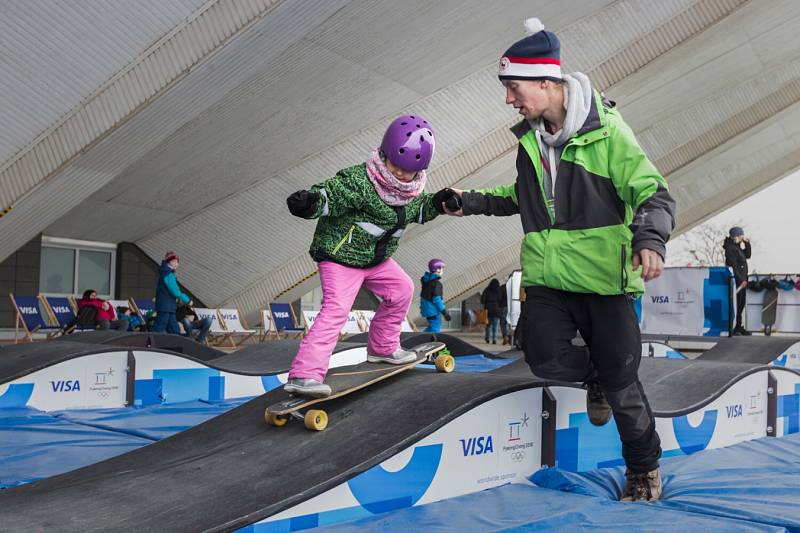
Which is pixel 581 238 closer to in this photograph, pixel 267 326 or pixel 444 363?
pixel 444 363

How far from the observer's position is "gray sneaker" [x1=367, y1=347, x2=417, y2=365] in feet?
15.0

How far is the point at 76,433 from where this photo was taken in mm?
5551

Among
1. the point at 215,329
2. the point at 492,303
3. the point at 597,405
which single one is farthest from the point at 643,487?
the point at 492,303

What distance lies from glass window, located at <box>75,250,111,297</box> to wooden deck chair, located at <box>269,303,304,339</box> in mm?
4664

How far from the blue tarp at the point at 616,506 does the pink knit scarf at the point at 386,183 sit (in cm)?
169

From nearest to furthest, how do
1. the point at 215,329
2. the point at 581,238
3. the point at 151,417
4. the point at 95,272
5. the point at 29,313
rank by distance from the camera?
the point at 581,238
the point at 151,417
the point at 29,313
the point at 215,329
the point at 95,272

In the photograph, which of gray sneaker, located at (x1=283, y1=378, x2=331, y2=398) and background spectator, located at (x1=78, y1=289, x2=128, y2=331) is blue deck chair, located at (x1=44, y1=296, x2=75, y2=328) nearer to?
background spectator, located at (x1=78, y1=289, x2=128, y2=331)

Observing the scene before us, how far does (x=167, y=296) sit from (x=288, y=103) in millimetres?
5486

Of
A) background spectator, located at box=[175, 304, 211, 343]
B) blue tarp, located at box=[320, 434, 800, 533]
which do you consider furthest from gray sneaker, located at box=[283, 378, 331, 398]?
background spectator, located at box=[175, 304, 211, 343]

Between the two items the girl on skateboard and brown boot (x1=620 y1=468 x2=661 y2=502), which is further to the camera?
the girl on skateboard

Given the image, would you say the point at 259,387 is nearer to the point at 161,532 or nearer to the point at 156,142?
the point at 161,532

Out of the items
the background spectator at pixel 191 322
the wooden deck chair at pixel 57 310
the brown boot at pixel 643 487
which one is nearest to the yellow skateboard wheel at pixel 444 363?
the brown boot at pixel 643 487

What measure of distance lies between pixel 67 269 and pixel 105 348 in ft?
42.7

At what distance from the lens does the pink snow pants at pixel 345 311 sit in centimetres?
395
